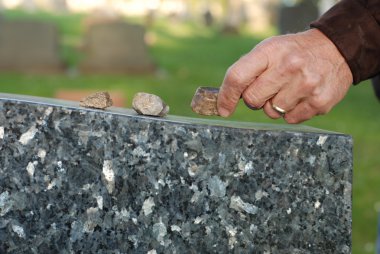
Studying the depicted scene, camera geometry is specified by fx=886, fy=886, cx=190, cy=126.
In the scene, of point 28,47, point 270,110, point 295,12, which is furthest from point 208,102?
point 295,12

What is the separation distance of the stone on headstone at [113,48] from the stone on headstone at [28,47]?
57 cm

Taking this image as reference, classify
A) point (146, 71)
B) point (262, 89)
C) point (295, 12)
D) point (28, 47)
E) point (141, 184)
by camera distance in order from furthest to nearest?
point (295, 12), point (146, 71), point (28, 47), point (262, 89), point (141, 184)

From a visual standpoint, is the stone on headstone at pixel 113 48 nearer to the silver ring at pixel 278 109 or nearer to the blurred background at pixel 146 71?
the blurred background at pixel 146 71

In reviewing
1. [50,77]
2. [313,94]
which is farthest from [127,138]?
[50,77]

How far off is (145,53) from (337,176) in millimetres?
12679

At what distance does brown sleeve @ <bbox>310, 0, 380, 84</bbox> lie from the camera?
2.33m

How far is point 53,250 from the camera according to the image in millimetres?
2125

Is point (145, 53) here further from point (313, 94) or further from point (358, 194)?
point (313, 94)

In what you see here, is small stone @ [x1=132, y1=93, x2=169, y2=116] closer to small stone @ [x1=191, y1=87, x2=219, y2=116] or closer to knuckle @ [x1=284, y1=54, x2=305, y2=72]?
small stone @ [x1=191, y1=87, x2=219, y2=116]

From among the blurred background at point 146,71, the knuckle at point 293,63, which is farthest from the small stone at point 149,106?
the blurred background at point 146,71

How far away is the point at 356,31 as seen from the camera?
2.35 metres

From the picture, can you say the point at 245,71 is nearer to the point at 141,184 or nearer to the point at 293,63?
the point at 293,63

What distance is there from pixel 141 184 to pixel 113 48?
12404mm

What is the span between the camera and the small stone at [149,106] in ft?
7.39
